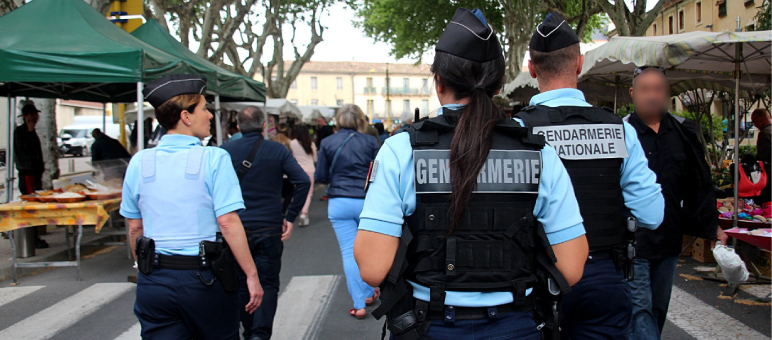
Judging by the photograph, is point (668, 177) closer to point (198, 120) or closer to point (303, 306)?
point (198, 120)

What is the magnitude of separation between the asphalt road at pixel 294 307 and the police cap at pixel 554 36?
2990 millimetres

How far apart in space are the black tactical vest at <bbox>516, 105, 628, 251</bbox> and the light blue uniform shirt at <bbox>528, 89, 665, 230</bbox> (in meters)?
0.05

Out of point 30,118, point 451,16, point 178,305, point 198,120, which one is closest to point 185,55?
point 30,118

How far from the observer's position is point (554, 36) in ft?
7.59

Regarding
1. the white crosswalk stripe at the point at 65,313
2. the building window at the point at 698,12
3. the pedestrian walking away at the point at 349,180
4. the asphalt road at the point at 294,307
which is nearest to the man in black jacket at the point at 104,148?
the asphalt road at the point at 294,307

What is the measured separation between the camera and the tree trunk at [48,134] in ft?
34.1

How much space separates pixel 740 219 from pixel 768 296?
1.17 meters

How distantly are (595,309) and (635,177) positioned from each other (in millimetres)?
590

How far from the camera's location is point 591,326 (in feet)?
7.23

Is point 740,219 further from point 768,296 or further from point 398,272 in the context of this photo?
point 398,272

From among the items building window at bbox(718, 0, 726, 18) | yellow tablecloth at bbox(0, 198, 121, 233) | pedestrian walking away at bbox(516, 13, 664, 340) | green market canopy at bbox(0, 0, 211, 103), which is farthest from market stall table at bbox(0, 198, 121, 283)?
building window at bbox(718, 0, 726, 18)

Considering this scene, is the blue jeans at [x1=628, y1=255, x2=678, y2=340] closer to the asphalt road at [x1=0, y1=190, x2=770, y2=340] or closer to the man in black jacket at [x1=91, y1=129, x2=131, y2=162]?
the asphalt road at [x1=0, y1=190, x2=770, y2=340]

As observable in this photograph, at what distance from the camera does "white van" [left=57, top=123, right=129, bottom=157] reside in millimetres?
37000

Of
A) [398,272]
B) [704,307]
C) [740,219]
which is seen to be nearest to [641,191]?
[398,272]
